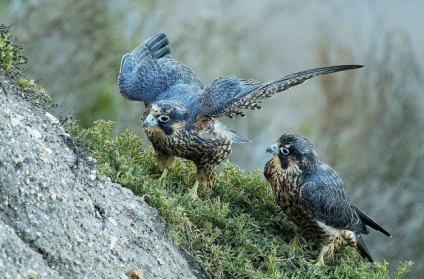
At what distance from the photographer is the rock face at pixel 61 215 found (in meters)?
4.61

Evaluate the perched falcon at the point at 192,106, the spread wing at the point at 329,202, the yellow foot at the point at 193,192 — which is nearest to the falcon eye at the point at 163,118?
the perched falcon at the point at 192,106

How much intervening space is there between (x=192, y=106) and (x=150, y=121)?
349 millimetres

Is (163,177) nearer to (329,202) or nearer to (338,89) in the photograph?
(329,202)

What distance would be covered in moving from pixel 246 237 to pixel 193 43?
4.69 m

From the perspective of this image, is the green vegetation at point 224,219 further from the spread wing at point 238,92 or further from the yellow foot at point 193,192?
Result: the spread wing at point 238,92

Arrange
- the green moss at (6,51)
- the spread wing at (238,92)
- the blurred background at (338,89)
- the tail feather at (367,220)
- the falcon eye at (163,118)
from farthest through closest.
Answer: the blurred background at (338,89)
the tail feather at (367,220)
the falcon eye at (163,118)
the spread wing at (238,92)
the green moss at (6,51)

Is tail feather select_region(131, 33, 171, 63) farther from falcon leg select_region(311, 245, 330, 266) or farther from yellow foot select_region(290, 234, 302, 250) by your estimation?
falcon leg select_region(311, 245, 330, 266)

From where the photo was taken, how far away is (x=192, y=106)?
646cm

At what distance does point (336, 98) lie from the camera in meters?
11.4

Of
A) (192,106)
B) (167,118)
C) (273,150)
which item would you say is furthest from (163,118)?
(273,150)

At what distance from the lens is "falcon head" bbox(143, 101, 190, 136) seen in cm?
630

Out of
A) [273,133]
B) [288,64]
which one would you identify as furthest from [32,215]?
[288,64]

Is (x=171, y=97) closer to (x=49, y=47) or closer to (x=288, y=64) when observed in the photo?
(x=49, y=47)

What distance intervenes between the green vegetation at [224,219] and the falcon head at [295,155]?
327mm
